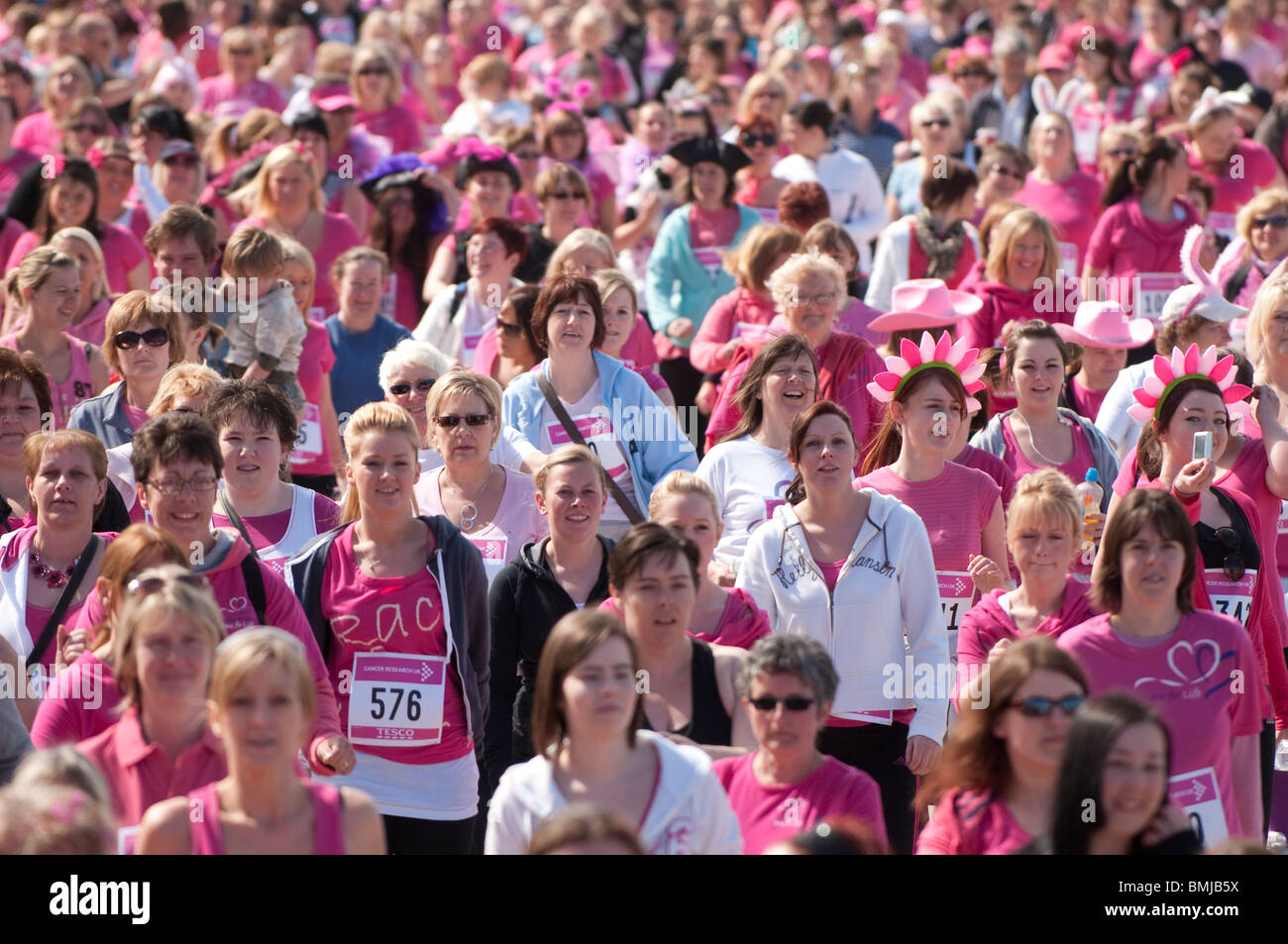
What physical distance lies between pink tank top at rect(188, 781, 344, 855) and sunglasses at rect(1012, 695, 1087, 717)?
155 cm

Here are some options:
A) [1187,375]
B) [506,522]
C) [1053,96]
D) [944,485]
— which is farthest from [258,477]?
[1053,96]

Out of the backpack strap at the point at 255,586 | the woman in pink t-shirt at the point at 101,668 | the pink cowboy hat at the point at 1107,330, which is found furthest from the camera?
the pink cowboy hat at the point at 1107,330

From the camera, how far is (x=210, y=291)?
8281 mm

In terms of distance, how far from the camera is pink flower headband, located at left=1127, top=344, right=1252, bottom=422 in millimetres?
6285

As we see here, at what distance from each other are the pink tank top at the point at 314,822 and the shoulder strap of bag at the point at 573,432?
298cm

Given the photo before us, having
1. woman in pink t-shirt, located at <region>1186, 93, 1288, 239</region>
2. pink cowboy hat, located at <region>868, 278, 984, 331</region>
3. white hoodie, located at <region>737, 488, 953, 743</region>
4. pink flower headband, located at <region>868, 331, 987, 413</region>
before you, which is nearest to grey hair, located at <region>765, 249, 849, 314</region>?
pink cowboy hat, located at <region>868, 278, 984, 331</region>

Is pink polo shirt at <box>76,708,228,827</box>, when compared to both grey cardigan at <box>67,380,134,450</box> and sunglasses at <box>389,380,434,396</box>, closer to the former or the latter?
grey cardigan at <box>67,380,134,450</box>

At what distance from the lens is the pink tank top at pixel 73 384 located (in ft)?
26.0

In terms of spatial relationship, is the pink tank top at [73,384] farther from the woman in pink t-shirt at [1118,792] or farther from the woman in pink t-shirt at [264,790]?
the woman in pink t-shirt at [1118,792]

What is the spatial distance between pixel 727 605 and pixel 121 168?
19.8 feet

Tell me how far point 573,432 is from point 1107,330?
8.17ft

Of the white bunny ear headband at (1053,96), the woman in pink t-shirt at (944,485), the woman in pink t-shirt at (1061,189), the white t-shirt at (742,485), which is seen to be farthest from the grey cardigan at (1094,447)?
the white bunny ear headband at (1053,96)

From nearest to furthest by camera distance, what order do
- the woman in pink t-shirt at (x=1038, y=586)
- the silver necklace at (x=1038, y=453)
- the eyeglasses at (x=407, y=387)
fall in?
the woman in pink t-shirt at (x=1038, y=586) → the silver necklace at (x=1038, y=453) → the eyeglasses at (x=407, y=387)
